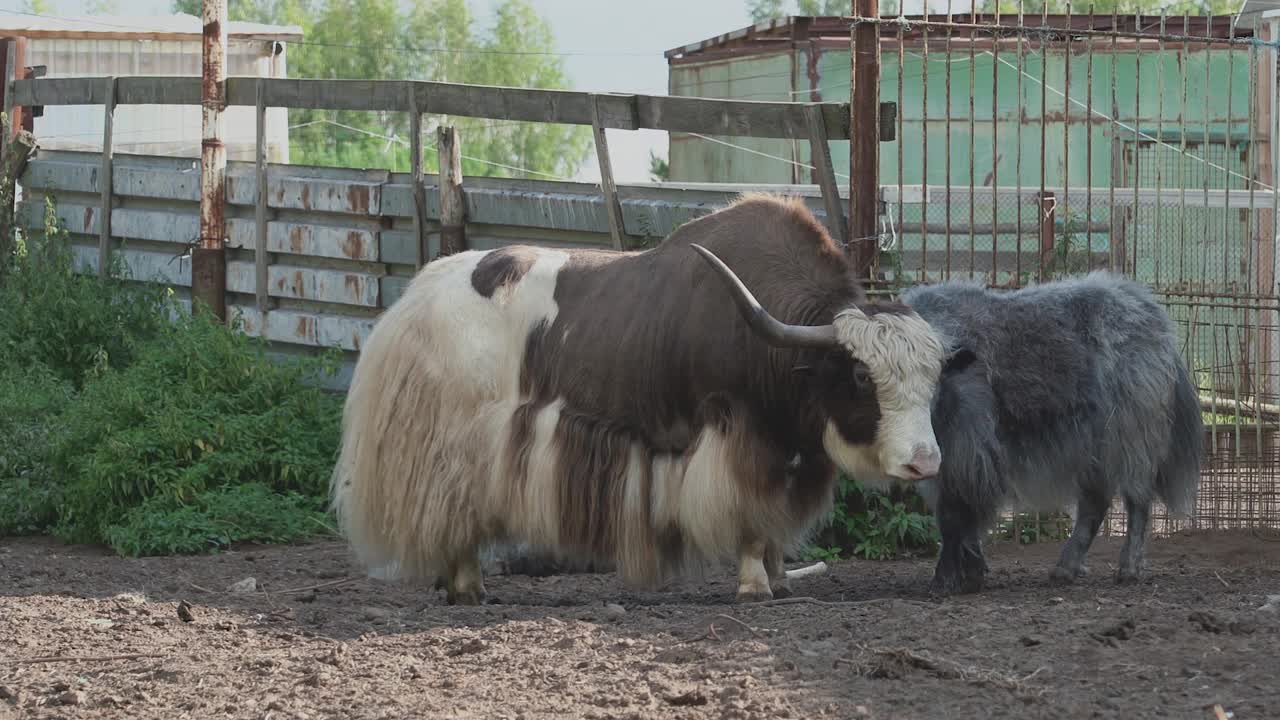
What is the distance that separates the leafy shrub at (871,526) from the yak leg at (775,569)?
101 centimetres

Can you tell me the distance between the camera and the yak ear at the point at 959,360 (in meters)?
6.50

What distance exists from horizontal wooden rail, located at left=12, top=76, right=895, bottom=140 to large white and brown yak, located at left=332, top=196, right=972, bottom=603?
1.55 meters

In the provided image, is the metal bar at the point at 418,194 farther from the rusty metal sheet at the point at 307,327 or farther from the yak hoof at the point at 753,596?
the yak hoof at the point at 753,596

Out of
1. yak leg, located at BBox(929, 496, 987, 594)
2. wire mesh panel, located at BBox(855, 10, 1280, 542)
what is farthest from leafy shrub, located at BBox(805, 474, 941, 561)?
yak leg, located at BBox(929, 496, 987, 594)

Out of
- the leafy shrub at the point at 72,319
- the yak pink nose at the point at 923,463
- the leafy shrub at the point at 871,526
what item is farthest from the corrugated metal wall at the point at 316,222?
the yak pink nose at the point at 923,463

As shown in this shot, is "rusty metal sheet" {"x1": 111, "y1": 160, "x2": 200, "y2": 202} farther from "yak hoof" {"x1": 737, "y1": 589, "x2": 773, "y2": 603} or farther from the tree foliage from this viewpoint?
the tree foliage

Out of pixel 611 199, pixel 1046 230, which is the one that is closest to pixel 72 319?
pixel 611 199

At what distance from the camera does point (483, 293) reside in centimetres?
700

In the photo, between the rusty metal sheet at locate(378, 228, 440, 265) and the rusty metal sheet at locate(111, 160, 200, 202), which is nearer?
the rusty metal sheet at locate(378, 228, 440, 265)

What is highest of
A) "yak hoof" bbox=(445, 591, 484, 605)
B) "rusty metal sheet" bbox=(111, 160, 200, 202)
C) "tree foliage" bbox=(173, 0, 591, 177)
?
"tree foliage" bbox=(173, 0, 591, 177)

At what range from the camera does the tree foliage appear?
2093 inches

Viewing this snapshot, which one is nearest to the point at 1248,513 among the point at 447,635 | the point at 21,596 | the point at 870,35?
the point at 870,35

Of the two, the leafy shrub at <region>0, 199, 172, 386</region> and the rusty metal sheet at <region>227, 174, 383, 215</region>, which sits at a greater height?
the rusty metal sheet at <region>227, 174, 383, 215</region>

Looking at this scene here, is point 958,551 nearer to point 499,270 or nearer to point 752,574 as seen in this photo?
point 752,574
